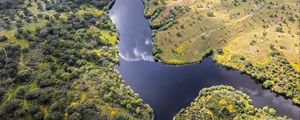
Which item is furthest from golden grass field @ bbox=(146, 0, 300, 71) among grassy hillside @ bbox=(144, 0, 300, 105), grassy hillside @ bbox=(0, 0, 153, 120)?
grassy hillside @ bbox=(0, 0, 153, 120)

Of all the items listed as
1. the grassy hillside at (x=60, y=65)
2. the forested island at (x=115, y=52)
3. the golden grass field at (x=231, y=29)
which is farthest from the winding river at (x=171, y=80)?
the golden grass field at (x=231, y=29)

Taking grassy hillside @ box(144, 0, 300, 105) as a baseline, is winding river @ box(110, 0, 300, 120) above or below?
below

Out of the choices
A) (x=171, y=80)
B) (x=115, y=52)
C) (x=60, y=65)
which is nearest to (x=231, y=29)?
(x=171, y=80)

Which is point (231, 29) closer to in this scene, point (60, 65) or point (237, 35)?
point (237, 35)

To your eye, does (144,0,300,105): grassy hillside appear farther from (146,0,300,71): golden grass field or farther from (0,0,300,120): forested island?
(0,0,300,120): forested island

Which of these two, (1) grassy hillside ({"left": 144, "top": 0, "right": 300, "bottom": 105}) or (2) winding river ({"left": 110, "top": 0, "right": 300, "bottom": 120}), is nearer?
(2) winding river ({"left": 110, "top": 0, "right": 300, "bottom": 120})

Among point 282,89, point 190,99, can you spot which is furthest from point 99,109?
point 282,89
